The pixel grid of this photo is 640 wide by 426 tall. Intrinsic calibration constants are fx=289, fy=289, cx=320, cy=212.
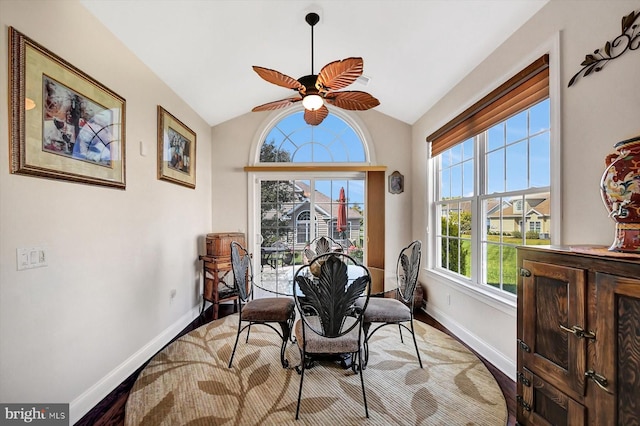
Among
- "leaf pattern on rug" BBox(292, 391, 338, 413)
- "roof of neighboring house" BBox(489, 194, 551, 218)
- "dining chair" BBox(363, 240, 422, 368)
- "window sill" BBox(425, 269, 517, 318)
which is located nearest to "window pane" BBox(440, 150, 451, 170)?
"roof of neighboring house" BBox(489, 194, 551, 218)

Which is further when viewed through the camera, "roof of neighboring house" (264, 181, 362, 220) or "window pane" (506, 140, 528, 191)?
"roof of neighboring house" (264, 181, 362, 220)

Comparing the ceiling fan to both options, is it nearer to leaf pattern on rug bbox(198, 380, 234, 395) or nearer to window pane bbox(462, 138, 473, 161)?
window pane bbox(462, 138, 473, 161)

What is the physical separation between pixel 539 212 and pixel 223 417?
2.60 m

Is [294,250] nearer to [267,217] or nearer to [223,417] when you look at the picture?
[267,217]

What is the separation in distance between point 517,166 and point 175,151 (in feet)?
10.8

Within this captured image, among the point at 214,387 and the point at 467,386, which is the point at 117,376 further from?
the point at 467,386

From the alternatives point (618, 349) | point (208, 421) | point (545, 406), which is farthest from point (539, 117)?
point (208, 421)

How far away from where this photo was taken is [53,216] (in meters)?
1.67

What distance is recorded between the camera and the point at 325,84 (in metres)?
2.18

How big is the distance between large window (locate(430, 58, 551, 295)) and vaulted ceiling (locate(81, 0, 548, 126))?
1.62 feet

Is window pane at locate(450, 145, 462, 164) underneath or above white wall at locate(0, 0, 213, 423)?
above

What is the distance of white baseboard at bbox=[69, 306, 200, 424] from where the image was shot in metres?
1.81

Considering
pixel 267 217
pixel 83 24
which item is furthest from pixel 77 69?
pixel 267 217

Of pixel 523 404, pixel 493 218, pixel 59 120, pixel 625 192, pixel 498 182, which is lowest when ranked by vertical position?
pixel 523 404
